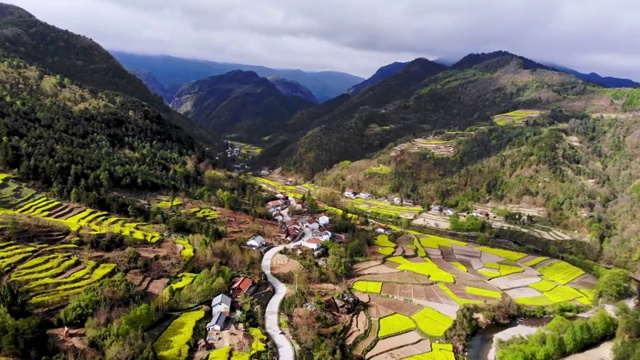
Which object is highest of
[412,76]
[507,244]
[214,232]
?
[412,76]

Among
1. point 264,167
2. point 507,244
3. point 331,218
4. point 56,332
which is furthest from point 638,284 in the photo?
point 264,167

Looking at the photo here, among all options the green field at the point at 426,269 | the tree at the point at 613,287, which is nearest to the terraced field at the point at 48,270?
the green field at the point at 426,269

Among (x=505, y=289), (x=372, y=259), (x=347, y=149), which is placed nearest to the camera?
(x=505, y=289)

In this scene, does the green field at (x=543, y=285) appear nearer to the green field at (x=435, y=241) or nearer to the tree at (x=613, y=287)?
the tree at (x=613, y=287)

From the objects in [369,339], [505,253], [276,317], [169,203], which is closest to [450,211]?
[505,253]

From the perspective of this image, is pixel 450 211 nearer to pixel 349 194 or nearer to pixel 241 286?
pixel 349 194

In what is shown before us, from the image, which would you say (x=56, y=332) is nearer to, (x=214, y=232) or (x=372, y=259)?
(x=214, y=232)
